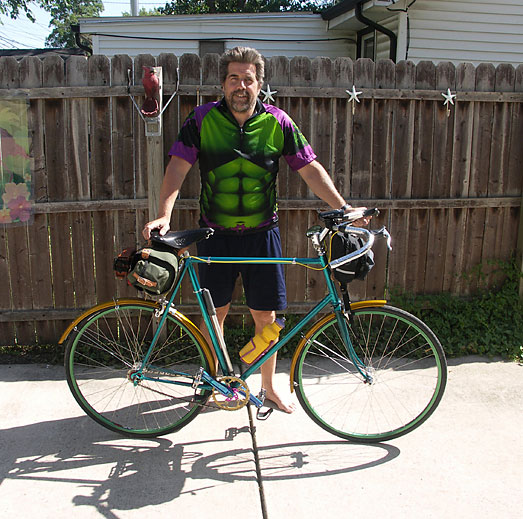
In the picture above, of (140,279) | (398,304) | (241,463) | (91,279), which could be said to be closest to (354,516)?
(241,463)

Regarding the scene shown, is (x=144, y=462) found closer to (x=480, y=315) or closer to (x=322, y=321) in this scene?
(x=322, y=321)

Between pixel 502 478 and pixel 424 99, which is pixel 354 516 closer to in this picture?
pixel 502 478

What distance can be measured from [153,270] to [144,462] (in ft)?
3.31

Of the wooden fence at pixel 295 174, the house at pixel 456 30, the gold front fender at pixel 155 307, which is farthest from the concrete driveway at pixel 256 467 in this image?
the house at pixel 456 30

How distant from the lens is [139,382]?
9.59 ft

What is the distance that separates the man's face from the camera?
286cm

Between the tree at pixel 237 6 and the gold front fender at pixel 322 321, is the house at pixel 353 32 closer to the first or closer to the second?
the gold front fender at pixel 322 321

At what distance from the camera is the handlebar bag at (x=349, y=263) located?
2.82 metres

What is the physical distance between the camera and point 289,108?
4.11m

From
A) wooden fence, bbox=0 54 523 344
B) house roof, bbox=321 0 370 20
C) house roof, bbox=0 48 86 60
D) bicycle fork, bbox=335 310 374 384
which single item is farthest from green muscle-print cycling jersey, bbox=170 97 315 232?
house roof, bbox=0 48 86 60

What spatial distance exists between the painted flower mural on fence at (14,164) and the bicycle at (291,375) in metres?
1.15

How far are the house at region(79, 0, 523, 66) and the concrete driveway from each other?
7.55 metres

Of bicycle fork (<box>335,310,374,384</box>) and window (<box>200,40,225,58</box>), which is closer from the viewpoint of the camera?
bicycle fork (<box>335,310,374,384</box>)

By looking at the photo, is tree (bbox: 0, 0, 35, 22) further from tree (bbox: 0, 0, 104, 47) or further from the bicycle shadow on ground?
the bicycle shadow on ground
